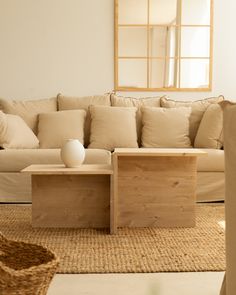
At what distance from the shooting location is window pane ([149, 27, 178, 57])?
5102 millimetres

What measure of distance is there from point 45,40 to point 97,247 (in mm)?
2881

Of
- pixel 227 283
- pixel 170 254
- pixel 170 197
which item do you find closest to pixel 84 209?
pixel 170 197

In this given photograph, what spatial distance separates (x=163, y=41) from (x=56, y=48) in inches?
43.7

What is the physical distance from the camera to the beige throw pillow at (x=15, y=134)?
13.9 feet

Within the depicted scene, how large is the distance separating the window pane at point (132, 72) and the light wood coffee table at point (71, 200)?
203cm

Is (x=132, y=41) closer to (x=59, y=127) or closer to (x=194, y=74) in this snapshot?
(x=194, y=74)

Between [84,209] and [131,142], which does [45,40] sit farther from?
[84,209]

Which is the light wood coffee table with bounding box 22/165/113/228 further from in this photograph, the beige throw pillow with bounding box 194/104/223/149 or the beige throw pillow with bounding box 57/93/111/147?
the beige throw pillow with bounding box 57/93/111/147

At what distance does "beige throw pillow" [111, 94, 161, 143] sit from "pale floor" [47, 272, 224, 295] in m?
2.46

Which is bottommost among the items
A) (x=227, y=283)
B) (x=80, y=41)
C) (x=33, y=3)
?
(x=227, y=283)

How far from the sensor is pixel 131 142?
4520 mm

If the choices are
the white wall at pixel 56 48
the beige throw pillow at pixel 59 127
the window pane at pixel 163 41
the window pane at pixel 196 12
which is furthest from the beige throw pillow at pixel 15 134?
the window pane at pixel 196 12

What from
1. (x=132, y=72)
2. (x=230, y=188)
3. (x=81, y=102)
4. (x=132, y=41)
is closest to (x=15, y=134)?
(x=81, y=102)

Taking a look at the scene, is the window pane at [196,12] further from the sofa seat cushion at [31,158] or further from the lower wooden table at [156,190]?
the lower wooden table at [156,190]
